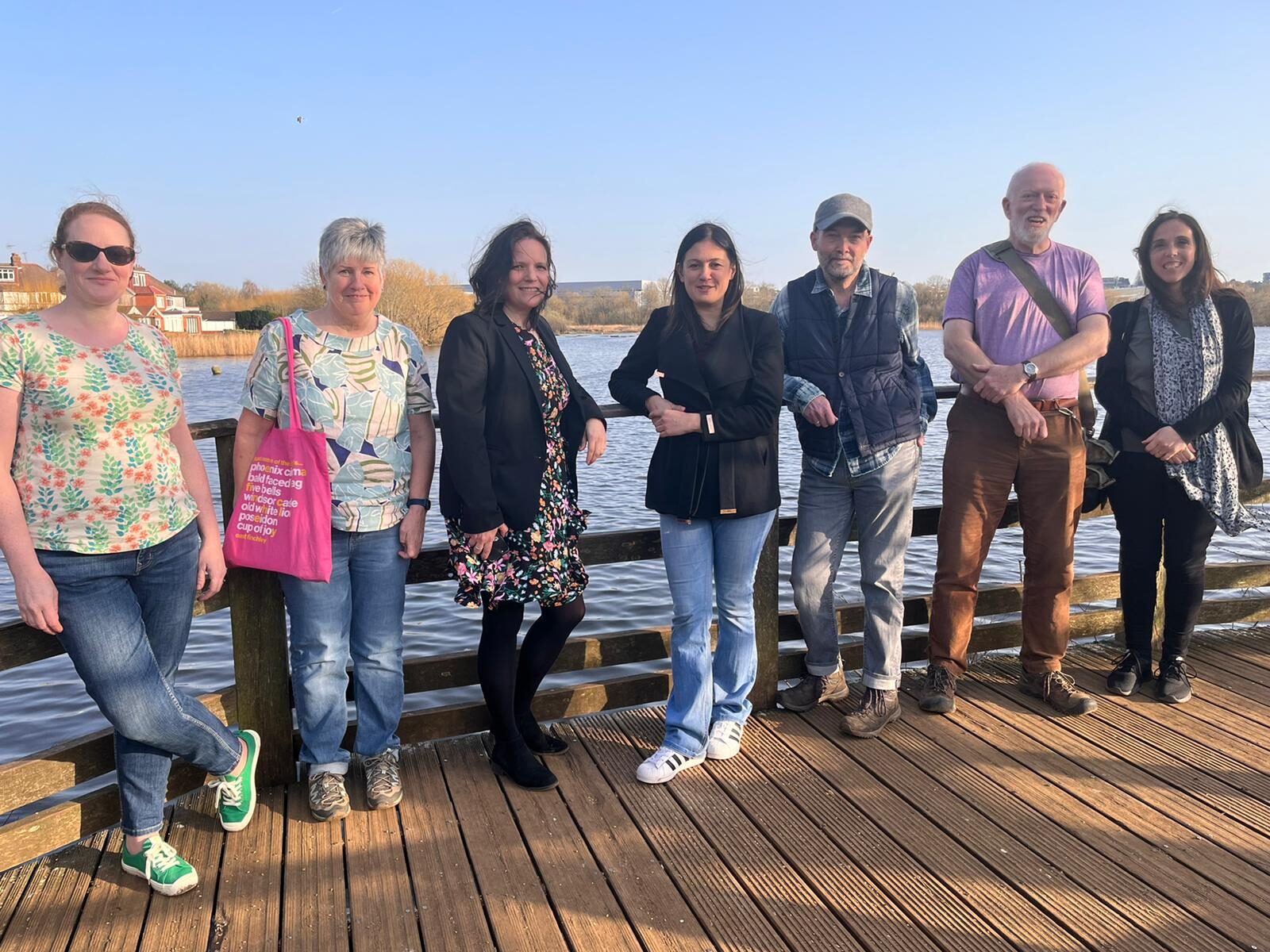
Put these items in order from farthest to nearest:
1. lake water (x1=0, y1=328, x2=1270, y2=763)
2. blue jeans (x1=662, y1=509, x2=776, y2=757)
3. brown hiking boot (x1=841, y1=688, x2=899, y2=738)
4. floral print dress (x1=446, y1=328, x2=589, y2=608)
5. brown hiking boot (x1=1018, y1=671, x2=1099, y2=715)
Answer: lake water (x1=0, y1=328, x2=1270, y2=763) < brown hiking boot (x1=1018, y1=671, x2=1099, y2=715) < brown hiking boot (x1=841, y1=688, x2=899, y2=738) < blue jeans (x1=662, y1=509, x2=776, y2=757) < floral print dress (x1=446, y1=328, x2=589, y2=608)

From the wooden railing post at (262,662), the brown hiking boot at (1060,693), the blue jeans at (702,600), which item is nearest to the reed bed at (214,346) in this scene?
the wooden railing post at (262,662)

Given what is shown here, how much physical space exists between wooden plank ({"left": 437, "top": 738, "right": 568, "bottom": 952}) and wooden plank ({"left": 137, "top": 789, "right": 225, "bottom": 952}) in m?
0.68

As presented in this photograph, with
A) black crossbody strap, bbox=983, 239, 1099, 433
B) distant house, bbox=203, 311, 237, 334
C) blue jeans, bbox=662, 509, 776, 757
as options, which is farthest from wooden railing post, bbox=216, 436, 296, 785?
distant house, bbox=203, 311, 237, 334

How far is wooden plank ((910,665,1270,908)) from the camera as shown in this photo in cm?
246

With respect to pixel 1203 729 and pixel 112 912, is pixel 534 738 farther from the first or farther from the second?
pixel 1203 729

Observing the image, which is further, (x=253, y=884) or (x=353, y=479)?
(x=353, y=479)

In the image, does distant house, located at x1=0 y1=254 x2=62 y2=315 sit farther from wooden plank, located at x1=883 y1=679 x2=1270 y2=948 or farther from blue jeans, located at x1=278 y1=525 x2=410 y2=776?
wooden plank, located at x1=883 y1=679 x2=1270 y2=948

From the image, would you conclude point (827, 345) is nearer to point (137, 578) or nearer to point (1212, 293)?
point (1212, 293)

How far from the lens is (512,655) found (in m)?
2.99

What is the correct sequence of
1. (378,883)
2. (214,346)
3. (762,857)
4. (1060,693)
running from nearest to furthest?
(378,883)
(762,857)
(1060,693)
(214,346)

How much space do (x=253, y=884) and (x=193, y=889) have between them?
0.51ft

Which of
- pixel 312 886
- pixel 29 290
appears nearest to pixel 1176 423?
pixel 312 886

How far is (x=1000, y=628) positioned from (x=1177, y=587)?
70cm

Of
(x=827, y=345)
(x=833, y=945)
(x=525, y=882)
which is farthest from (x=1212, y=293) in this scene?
(x=525, y=882)
